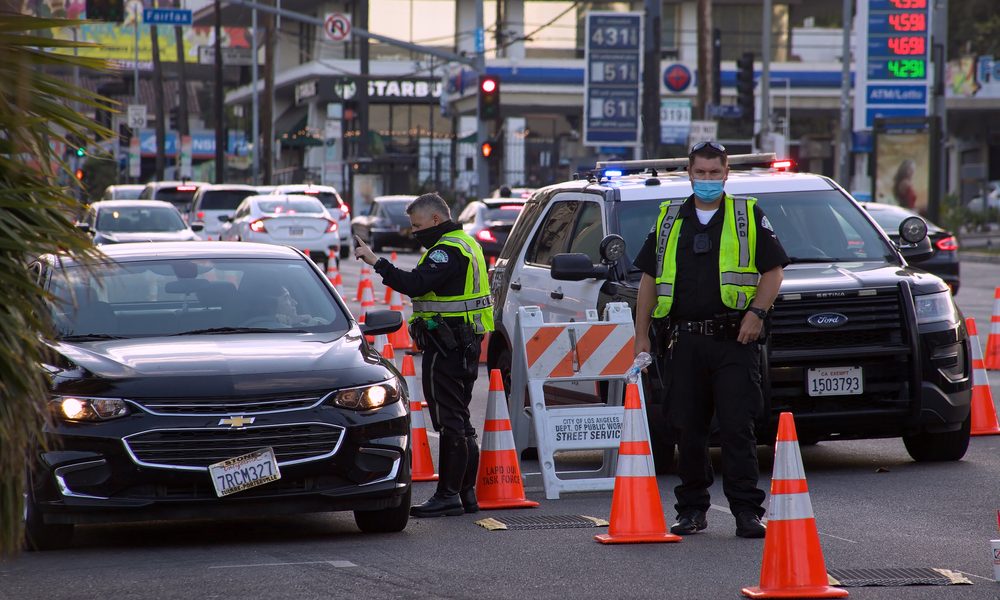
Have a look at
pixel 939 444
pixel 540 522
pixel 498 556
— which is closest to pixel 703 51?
pixel 939 444

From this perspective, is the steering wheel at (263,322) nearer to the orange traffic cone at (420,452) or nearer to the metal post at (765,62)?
the orange traffic cone at (420,452)

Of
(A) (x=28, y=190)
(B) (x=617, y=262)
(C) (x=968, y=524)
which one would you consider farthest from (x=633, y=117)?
(A) (x=28, y=190)

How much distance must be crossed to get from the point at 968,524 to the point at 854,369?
5.57 feet

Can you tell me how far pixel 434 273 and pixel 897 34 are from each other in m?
36.9

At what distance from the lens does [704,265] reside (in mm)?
8164

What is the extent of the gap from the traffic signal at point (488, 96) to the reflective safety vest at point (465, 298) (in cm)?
2774

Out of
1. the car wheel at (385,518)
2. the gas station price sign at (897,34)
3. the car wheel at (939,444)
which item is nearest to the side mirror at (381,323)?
the car wheel at (385,518)

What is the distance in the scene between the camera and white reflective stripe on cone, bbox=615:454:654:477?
8086 mm

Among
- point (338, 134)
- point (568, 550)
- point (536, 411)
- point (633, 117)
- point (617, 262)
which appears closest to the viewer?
point (568, 550)

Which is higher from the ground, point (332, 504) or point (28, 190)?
point (28, 190)

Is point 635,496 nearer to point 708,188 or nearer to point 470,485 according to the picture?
point 470,485

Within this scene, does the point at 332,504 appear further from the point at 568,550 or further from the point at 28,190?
the point at 28,190

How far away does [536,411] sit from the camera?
966cm

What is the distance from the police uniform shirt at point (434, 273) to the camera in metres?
8.88
